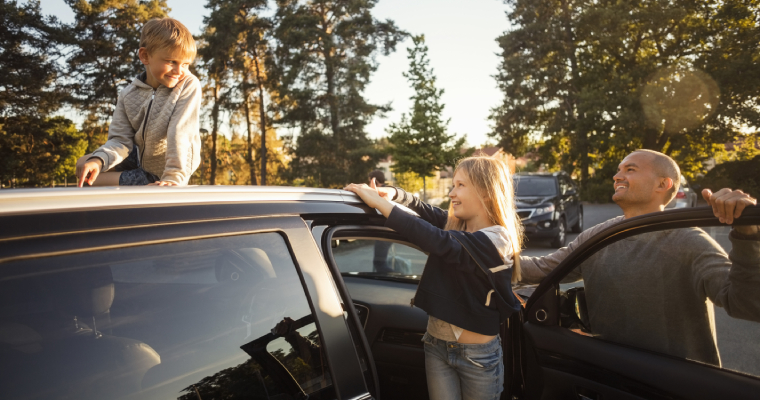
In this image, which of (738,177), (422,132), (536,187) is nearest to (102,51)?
(422,132)

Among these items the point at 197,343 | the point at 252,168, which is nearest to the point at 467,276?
the point at 197,343

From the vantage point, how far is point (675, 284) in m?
1.77

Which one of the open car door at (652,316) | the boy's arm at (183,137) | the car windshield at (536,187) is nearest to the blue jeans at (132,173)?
the boy's arm at (183,137)

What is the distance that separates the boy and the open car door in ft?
5.77

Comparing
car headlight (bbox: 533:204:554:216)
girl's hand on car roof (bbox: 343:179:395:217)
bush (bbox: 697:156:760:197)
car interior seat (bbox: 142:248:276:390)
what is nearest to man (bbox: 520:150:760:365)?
girl's hand on car roof (bbox: 343:179:395:217)

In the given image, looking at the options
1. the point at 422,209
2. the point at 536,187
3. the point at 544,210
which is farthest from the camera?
the point at 536,187

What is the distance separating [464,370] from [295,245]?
0.91 metres

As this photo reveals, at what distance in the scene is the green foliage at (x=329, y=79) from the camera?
27.8 metres

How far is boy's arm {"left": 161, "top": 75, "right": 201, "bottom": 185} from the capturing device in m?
2.25

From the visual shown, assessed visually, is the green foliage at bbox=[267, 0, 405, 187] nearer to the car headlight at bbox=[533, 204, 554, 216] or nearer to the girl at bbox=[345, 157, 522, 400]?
the car headlight at bbox=[533, 204, 554, 216]

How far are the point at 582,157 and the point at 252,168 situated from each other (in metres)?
24.5

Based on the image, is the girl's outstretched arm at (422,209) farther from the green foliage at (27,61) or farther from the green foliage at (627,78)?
the green foliage at (627,78)

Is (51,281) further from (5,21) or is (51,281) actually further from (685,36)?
(685,36)

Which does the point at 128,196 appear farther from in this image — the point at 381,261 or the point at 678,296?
the point at 381,261
